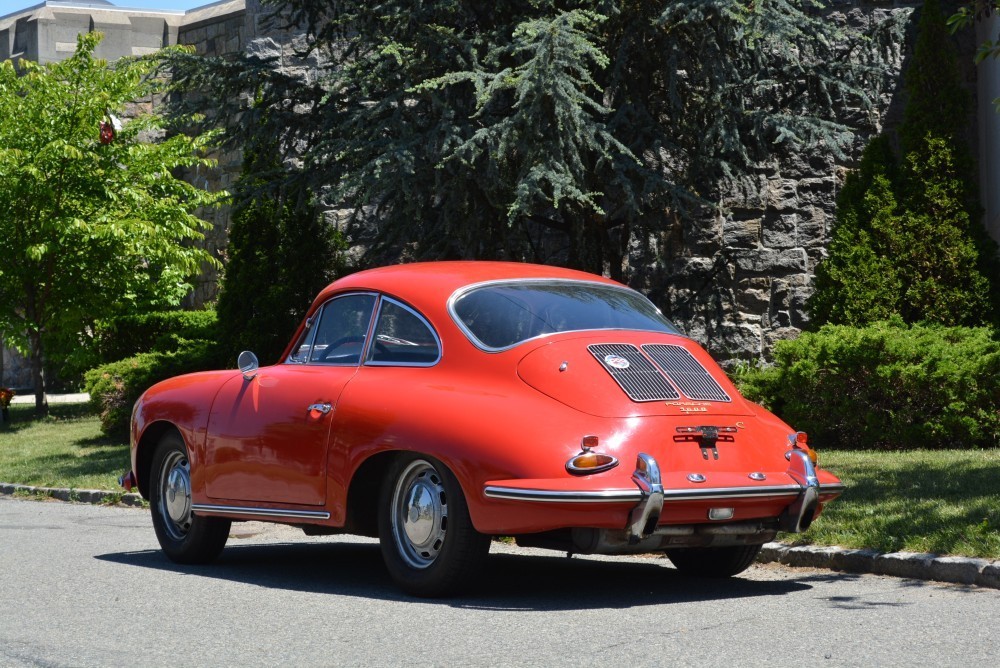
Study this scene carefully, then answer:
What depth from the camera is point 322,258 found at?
18906mm

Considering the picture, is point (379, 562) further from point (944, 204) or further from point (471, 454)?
point (944, 204)

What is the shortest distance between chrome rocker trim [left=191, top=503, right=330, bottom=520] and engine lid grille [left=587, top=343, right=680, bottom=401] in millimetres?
1767

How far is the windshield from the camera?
23.4ft

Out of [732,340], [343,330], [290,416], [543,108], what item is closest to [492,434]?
[290,416]

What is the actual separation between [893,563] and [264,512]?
3.64 metres

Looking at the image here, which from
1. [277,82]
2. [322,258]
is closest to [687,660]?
[277,82]

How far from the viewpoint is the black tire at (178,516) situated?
8.45 meters

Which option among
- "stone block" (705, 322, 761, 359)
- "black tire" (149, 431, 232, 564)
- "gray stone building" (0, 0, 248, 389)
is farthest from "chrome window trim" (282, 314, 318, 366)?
"gray stone building" (0, 0, 248, 389)

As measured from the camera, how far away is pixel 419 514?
6.82 m

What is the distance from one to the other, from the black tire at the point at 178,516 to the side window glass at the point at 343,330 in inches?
48.1

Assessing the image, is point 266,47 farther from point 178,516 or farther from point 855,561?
point 855,561

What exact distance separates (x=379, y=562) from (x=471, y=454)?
95.5 inches

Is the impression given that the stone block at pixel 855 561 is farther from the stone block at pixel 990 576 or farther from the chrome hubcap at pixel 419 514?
the chrome hubcap at pixel 419 514

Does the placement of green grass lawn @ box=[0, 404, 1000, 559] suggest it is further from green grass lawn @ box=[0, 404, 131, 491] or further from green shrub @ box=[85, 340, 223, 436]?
green shrub @ box=[85, 340, 223, 436]
